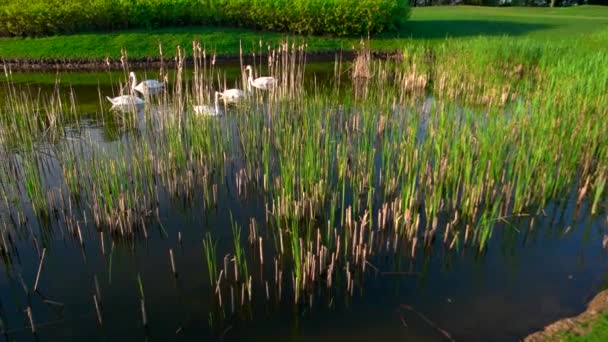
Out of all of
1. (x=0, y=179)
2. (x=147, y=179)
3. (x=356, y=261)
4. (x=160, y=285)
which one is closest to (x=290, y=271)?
(x=356, y=261)

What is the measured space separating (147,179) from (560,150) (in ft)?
21.4

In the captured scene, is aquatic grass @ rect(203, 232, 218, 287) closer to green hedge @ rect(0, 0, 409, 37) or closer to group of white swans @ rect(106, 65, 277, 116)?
group of white swans @ rect(106, 65, 277, 116)

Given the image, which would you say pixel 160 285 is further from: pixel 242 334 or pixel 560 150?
pixel 560 150

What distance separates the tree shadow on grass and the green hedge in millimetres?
1278

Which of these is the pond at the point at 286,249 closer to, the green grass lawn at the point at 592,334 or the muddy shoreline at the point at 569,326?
the muddy shoreline at the point at 569,326

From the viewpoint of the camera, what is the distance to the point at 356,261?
5195mm

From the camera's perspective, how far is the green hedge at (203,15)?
69.4 feet

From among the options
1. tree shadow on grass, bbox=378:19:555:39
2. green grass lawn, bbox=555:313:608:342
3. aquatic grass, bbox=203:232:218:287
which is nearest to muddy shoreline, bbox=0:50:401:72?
tree shadow on grass, bbox=378:19:555:39

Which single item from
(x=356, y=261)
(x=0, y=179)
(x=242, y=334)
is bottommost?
(x=242, y=334)

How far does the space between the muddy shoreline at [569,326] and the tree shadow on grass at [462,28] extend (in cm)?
2102

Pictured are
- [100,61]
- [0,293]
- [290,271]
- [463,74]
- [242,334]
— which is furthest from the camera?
[100,61]

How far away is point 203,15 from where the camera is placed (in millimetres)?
24219

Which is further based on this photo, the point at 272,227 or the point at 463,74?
the point at 463,74

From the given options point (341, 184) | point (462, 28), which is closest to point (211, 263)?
point (341, 184)
